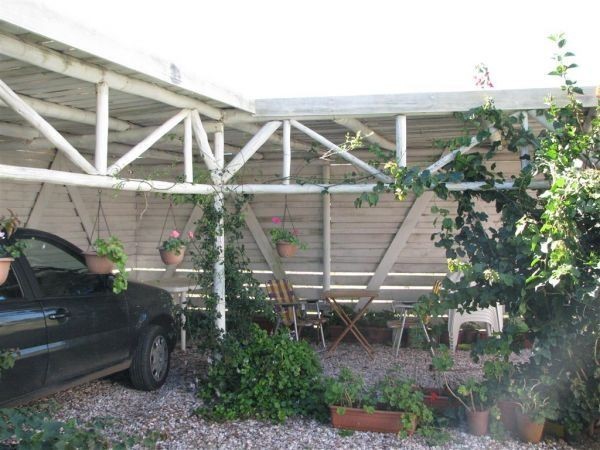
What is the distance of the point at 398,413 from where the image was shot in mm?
4965

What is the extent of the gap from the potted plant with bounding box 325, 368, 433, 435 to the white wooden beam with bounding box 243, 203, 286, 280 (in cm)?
469

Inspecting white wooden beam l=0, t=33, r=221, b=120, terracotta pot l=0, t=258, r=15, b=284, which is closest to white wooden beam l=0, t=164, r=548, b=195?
terracotta pot l=0, t=258, r=15, b=284

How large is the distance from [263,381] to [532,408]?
7.31ft

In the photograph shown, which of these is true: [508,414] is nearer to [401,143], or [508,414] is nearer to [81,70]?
[401,143]

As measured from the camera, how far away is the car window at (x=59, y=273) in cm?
507

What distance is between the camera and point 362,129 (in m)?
6.88

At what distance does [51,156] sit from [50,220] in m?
0.88

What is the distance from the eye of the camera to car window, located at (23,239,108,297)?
507 centimetres

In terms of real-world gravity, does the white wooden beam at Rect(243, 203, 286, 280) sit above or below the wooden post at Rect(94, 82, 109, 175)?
below

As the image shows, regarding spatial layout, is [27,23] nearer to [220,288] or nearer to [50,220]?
[220,288]

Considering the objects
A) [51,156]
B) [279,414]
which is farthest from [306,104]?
[51,156]

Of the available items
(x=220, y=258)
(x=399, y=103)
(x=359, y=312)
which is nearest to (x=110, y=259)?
(x=220, y=258)

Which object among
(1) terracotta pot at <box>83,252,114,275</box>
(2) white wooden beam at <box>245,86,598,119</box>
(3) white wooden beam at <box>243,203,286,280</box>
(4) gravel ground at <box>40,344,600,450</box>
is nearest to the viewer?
(4) gravel ground at <box>40,344,600,450</box>

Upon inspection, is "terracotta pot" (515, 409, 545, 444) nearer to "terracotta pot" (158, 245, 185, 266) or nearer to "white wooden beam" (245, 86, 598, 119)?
"white wooden beam" (245, 86, 598, 119)
